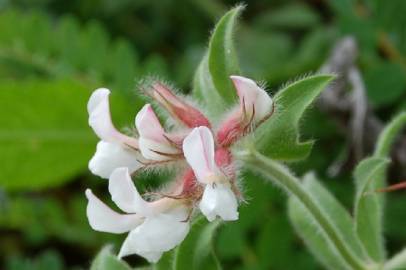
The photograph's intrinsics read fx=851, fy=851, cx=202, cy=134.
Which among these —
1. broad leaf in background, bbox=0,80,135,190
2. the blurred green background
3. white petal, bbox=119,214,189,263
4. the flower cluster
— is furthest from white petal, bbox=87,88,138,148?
broad leaf in background, bbox=0,80,135,190

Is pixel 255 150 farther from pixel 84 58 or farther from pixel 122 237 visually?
pixel 84 58

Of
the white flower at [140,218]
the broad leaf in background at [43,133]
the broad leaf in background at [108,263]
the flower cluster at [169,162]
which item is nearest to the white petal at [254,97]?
the flower cluster at [169,162]

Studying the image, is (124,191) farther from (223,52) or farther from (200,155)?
(223,52)

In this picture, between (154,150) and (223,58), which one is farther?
(223,58)

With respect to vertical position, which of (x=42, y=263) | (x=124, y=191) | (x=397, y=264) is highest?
(x=124, y=191)

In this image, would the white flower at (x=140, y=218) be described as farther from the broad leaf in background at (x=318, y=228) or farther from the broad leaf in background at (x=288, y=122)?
the broad leaf in background at (x=318, y=228)

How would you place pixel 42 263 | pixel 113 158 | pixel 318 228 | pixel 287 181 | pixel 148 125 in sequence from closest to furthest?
pixel 148 125 → pixel 113 158 → pixel 287 181 → pixel 318 228 → pixel 42 263

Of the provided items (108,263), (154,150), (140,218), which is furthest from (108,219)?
(108,263)
